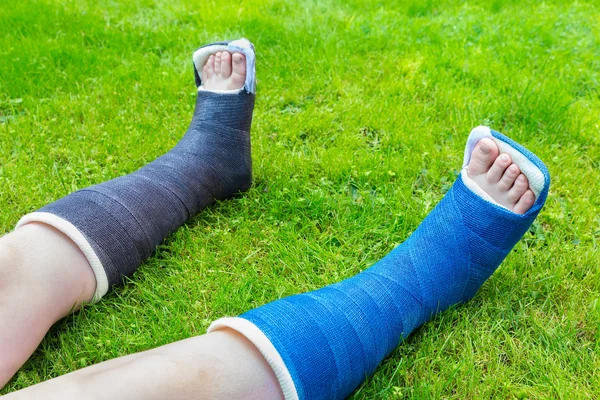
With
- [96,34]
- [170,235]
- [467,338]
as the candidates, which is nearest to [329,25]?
[96,34]

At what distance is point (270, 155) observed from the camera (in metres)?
2.52

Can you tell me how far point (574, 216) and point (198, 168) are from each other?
147cm

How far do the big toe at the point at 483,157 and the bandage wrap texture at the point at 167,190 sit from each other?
35.6 inches

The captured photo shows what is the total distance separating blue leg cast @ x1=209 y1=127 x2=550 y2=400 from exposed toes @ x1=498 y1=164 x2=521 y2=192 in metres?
0.02

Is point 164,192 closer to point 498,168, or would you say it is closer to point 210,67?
point 210,67

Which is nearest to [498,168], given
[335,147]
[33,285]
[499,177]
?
[499,177]

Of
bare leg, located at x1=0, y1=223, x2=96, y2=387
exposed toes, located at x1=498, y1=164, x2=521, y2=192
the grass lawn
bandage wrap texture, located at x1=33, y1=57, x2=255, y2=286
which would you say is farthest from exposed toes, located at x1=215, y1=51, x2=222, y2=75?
exposed toes, located at x1=498, y1=164, x2=521, y2=192

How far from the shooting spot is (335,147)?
8.40 feet

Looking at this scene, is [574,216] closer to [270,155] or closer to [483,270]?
[483,270]

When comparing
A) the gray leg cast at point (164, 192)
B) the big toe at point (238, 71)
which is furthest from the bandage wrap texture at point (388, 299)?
the big toe at point (238, 71)

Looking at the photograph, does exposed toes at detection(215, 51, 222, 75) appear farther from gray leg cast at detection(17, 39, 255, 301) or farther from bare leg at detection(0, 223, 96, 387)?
bare leg at detection(0, 223, 96, 387)

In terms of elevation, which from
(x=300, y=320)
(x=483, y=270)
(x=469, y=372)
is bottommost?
(x=469, y=372)

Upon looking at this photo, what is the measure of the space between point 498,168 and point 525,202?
0.14 m

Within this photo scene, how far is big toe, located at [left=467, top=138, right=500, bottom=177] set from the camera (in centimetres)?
183
